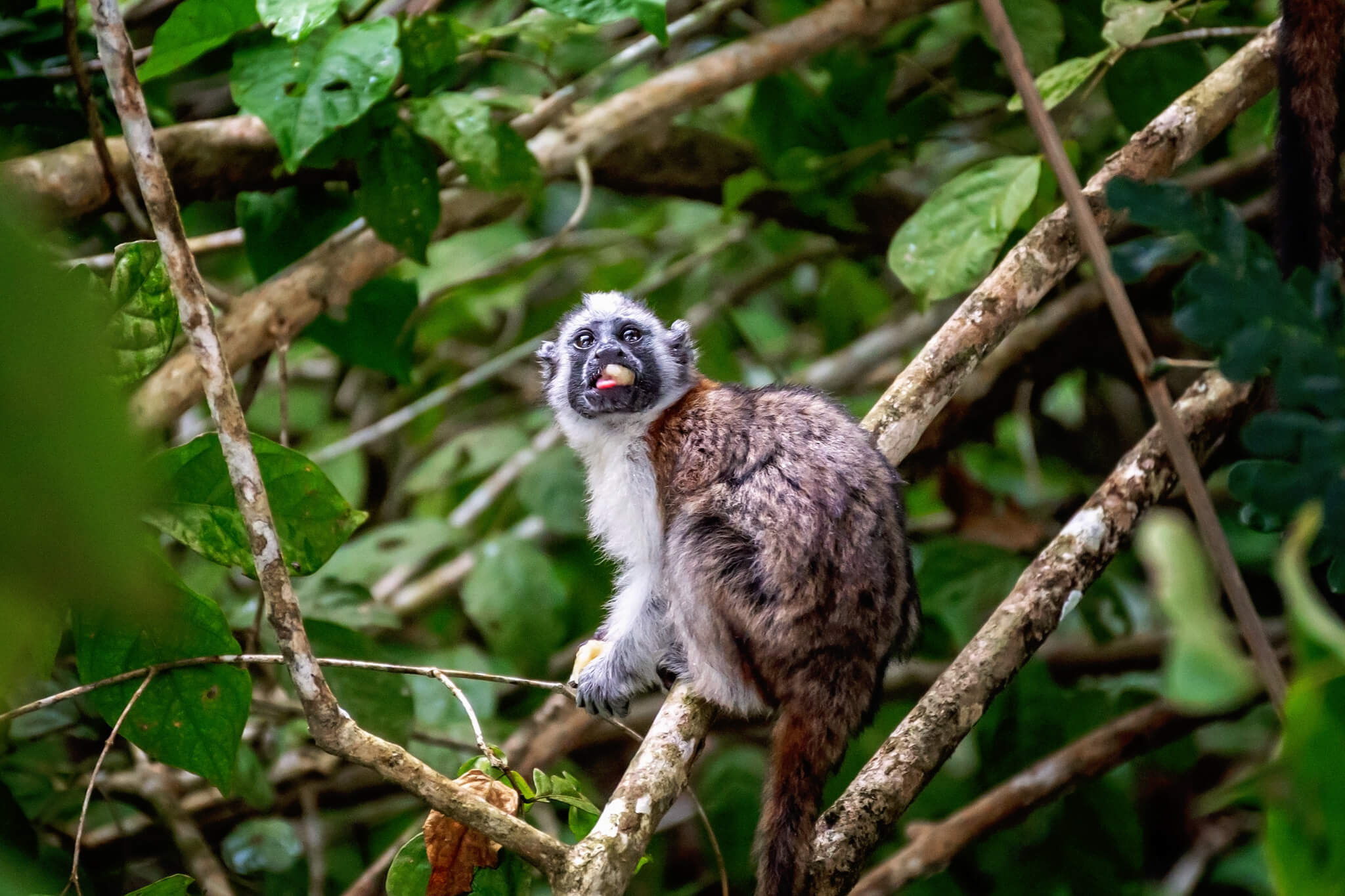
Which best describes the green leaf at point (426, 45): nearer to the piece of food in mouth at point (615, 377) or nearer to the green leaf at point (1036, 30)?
the piece of food in mouth at point (615, 377)

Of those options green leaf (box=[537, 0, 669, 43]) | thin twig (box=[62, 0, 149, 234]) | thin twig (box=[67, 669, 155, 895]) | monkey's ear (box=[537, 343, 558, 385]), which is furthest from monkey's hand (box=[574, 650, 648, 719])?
thin twig (box=[62, 0, 149, 234])

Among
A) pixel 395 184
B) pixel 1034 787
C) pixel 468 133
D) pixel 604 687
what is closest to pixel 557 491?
pixel 604 687

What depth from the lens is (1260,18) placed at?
13.3ft

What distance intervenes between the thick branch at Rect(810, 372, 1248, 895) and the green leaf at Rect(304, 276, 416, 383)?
1970 millimetres

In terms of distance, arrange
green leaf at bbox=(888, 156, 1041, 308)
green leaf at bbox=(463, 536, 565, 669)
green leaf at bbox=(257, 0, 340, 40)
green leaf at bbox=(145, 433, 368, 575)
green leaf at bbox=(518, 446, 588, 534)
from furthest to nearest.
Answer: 1. green leaf at bbox=(518, 446, 588, 534)
2. green leaf at bbox=(463, 536, 565, 669)
3. green leaf at bbox=(888, 156, 1041, 308)
4. green leaf at bbox=(257, 0, 340, 40)
5. green leaf at bbox=(145, 433, 368, 575)

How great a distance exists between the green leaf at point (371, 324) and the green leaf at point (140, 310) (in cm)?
149

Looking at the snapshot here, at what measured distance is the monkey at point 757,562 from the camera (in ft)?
7.93

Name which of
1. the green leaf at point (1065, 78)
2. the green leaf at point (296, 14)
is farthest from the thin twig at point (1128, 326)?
the green leaf at point (296, 14)

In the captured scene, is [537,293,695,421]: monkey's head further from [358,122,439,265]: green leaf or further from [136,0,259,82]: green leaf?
[136,0,259,82]: green leaf

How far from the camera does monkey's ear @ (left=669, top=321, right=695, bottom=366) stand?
11.2ft

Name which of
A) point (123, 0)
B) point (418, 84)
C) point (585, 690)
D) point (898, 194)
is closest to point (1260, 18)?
point (898, 194)

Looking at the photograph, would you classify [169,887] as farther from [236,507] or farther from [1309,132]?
[1309,132]

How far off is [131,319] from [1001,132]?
141 inches

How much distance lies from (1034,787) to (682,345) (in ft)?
5.47
